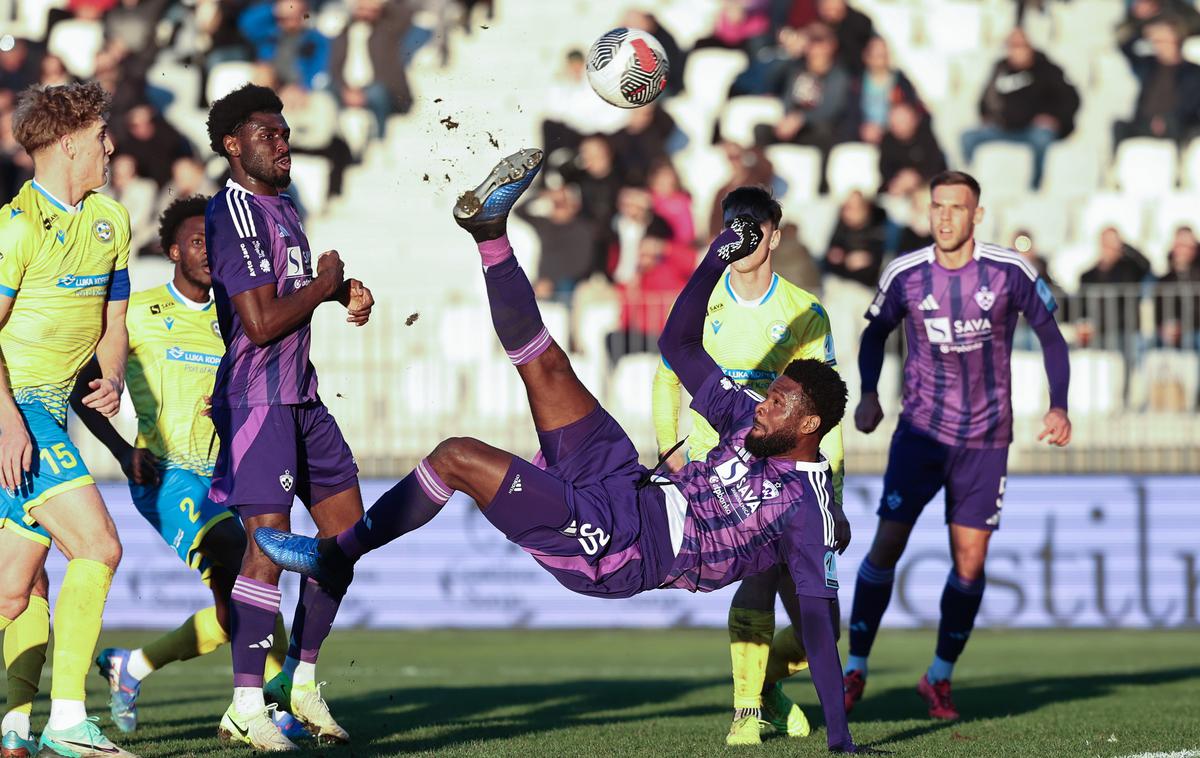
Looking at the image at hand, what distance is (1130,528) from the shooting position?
1354 cm

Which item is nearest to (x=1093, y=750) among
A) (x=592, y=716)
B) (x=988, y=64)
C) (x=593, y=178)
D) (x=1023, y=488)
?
(x=592, y=716)

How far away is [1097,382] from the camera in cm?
1370

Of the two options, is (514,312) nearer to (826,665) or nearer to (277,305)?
(277,305)

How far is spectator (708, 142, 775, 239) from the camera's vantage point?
16109mm

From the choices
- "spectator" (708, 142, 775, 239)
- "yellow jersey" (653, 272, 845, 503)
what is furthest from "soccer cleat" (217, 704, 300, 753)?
"spectator" (708, 142, 775, 239)

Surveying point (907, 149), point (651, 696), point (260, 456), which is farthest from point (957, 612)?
point (907, 149)

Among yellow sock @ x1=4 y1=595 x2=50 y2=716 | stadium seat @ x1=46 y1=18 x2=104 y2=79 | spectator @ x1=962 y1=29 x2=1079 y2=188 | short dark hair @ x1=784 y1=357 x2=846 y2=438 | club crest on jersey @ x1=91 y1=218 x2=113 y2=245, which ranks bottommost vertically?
yellow sock @ x1=4 y1=595 x2=50 y2=716

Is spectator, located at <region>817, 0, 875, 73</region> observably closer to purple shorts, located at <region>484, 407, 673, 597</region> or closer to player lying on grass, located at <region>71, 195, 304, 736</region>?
player lying on grass, located at <region>71, 195, 304, 736</region>

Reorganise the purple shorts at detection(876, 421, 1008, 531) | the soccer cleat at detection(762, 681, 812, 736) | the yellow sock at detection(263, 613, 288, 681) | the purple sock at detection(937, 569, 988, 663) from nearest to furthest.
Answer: the soccer cleat at detection(762, 681, 812, 736) → the yellow sock at detection(263, 613, 288, 681) → the purple sock at detection(937, 569, 988, 663) → the purple shorts at detection(876, 421, 1008, 531)

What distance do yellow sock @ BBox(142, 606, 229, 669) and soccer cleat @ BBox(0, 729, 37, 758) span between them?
1.33 meters

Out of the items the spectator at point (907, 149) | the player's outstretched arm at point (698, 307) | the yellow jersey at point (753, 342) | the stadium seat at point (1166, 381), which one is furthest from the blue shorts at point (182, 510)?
the spectator at point (907, 149)

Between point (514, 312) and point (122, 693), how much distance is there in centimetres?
285

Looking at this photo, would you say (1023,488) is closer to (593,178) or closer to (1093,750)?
(593,178)

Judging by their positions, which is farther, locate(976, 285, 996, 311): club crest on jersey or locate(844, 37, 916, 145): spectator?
locate(844, 37, 916, 145): spectator
